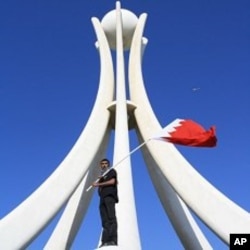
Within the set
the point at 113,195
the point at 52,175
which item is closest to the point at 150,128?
the point at 52,175

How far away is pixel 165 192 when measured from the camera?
14180 millimetres

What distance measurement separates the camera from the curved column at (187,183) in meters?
11.4

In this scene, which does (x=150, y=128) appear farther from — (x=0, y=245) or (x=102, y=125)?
(x=0, y=245)

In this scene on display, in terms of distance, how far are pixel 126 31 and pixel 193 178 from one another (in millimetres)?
5226

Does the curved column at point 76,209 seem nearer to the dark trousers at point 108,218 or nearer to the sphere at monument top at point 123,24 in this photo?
the sphere at monument top at point 123,24

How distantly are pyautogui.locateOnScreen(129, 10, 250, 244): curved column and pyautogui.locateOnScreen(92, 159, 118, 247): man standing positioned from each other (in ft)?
14.7

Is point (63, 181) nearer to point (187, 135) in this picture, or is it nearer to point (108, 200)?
point (187, 135)

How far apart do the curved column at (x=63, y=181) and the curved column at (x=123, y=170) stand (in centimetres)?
37

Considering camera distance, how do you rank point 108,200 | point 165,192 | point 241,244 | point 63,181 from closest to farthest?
point 241,244
point 108,200
point 63,181
point 165,192

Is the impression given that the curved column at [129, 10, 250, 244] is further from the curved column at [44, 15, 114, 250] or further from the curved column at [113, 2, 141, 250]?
the curved column at [44, 15, 114, 250]

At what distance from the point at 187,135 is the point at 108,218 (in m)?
2.60

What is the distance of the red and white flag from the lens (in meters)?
9.30

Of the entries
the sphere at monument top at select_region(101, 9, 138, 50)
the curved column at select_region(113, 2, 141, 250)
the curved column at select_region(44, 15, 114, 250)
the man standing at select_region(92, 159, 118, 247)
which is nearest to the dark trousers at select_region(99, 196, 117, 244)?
the man standing at select_region(92, 159, 118, 247)

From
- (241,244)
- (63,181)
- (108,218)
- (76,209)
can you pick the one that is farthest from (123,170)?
(241,244)
